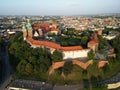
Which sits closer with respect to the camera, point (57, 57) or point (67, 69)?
point (67, 69)

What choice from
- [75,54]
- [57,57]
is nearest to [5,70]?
[57,57]

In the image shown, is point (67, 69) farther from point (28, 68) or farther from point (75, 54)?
point (75, 54)

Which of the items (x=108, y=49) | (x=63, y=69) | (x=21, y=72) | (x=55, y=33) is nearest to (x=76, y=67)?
(x=63, y=69)

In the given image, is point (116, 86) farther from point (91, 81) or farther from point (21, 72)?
point (21, 72)

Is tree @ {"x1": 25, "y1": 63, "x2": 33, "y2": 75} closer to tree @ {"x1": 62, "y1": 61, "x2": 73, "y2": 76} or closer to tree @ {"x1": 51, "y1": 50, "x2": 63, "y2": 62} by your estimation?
tree @ {"x1": 51, "y1": 50, "x2": 63, "y2": 62}

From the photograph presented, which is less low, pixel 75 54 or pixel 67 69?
pixel 75 54

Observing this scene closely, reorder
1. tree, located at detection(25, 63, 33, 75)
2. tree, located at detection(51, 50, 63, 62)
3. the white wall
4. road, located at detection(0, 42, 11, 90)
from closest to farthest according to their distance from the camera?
road, located at detection(0, 42, 11, 90) < tree, located at detection(25, 63, 33, 75) < tree, located at detection(51, 50, 63, 62) < the white wall

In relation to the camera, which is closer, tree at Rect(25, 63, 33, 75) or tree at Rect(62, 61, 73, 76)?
tree at Rect(62, 61, 73, 76)

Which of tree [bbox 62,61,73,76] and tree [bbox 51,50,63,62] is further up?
tree [bbox 51,50,63,62]

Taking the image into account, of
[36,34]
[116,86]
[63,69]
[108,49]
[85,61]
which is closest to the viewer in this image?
[116,86]

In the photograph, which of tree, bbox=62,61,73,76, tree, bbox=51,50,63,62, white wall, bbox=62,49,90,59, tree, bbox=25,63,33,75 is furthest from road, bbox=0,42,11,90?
white wall, bbox=62,49,90,59

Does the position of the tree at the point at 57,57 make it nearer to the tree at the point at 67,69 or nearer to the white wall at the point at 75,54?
the tree at the point at 67,69
